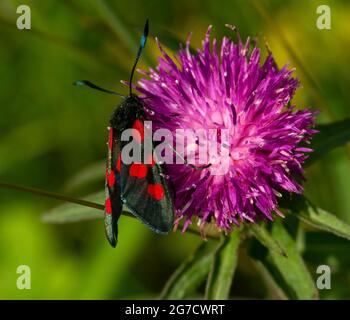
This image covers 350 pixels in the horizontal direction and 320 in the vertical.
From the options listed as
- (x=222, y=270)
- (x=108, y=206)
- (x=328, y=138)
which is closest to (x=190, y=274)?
(x=222, y=270)

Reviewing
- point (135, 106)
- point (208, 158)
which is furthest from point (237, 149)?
point (135, 106)

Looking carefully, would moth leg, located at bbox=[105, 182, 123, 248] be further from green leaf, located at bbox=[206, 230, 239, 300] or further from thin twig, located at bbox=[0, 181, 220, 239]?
green leaf, located at bbox=[206, 230, 239, 300]

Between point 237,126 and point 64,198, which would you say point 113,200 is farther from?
point 237,126

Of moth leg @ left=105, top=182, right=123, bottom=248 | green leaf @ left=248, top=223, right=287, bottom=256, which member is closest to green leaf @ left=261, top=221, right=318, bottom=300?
green leaf @ left=248, top=223, right=287, bottom=256

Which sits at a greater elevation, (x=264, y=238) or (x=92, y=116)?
(x=92, y=116)

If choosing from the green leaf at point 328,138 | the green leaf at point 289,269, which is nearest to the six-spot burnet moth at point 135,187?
the green leaf at point 289,269
